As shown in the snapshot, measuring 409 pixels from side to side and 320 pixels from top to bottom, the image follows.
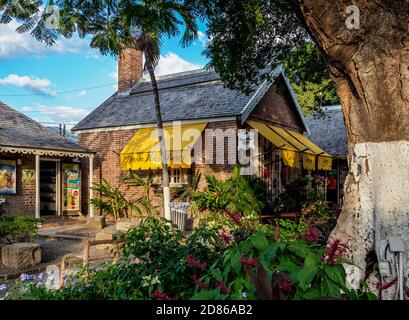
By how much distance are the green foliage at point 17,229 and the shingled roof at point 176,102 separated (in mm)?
8183

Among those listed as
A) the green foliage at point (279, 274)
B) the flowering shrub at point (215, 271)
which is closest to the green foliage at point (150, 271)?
the flowering shrub at point (215, 271)

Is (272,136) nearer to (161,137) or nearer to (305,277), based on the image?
(161,137)

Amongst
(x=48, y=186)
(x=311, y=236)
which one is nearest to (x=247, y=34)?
(x=311, y=236)

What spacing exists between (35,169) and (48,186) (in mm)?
1526

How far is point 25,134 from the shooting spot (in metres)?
16.9

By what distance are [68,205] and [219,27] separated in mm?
12222

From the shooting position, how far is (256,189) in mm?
13758

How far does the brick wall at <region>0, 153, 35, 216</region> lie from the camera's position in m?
15.6

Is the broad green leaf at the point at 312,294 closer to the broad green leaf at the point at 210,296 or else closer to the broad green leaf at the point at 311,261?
the broad green leaf at the point at 311,261

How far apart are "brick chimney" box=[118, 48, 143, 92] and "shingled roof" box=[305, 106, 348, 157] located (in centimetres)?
1103

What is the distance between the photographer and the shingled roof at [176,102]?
15.7 meters
